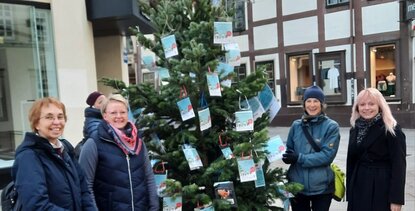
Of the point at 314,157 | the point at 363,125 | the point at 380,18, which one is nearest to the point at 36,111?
the point at 314,157

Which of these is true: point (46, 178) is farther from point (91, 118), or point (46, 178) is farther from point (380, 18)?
point (380, 18)

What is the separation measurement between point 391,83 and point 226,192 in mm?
13648

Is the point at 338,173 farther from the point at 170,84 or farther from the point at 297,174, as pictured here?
the point at 170,84

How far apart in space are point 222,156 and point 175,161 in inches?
15.4

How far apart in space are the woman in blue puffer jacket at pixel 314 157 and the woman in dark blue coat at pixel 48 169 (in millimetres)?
1863

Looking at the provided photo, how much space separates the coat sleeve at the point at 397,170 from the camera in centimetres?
334

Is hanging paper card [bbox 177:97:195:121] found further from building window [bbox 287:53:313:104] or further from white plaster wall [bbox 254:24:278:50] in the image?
white plaster wall [bbox 254:24:278:50]

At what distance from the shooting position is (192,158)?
10.4ft

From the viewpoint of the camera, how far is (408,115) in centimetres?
1435

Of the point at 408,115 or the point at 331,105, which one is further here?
the point at 331,105

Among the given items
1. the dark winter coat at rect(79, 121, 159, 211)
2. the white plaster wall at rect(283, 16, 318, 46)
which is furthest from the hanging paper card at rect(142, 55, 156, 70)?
the white plaster wall at rect(283, 16, 318, 46)

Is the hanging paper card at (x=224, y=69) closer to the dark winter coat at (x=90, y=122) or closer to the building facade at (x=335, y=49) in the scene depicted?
the dark winter coat at (x=90, y=122)

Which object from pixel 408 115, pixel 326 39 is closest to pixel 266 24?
pixel 326 39

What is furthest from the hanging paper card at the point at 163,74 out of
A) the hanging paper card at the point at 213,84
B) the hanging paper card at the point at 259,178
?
the hanging paper card at the point at 259,178
